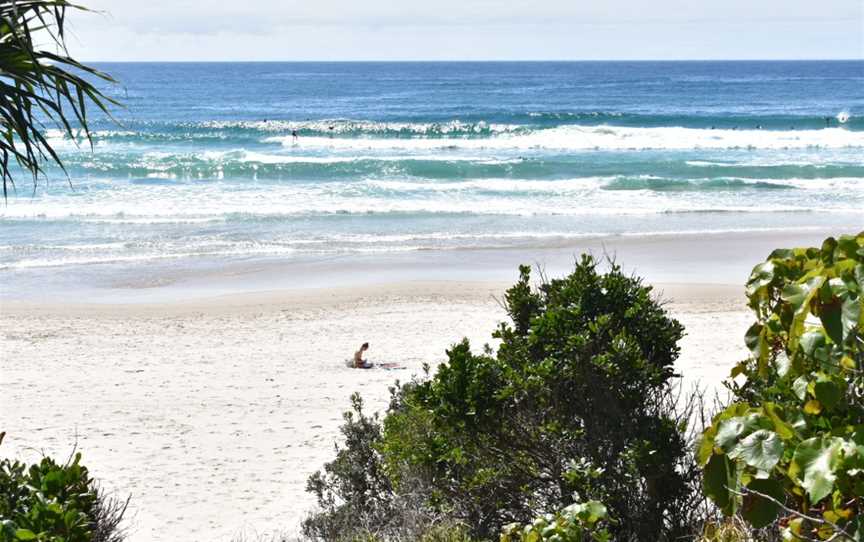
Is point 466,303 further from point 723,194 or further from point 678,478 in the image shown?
point 723,194

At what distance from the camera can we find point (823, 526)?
2.31 m

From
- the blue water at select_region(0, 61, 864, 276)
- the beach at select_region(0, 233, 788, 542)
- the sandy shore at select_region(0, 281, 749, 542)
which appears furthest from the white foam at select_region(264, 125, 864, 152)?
the sandy shore at select_region(0, 281, 749, 542)

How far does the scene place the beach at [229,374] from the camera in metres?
7.50

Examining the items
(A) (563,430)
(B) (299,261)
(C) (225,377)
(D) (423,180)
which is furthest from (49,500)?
(D) (423,180)

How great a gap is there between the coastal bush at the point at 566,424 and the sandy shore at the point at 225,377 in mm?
2559

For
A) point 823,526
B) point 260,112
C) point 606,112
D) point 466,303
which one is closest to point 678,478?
point 823,526

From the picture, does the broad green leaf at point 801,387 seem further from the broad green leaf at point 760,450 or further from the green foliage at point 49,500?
the green foliage at point 49,500

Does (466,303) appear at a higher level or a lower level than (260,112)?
lower

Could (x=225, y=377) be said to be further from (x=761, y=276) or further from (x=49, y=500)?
(x=761, y=276)

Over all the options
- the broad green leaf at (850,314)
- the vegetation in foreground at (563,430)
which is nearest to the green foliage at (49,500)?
the vegetation in foreground at (563,430)

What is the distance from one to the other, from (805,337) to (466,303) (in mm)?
12121

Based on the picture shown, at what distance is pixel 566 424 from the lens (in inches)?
172

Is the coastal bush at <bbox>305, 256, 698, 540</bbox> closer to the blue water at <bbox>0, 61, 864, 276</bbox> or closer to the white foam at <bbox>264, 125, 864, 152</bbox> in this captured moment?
the blue water at <bbox>0, 61, 864, 276</bbox>

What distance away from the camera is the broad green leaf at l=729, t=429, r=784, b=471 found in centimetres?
184
